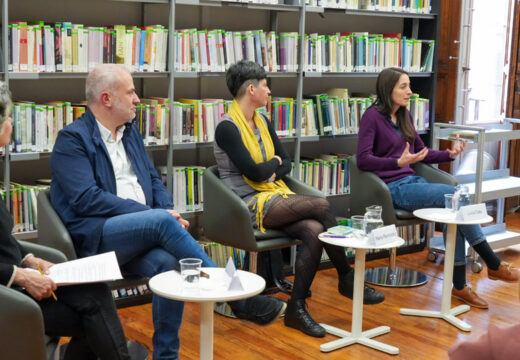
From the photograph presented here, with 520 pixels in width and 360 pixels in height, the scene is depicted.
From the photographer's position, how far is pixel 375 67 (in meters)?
5.09

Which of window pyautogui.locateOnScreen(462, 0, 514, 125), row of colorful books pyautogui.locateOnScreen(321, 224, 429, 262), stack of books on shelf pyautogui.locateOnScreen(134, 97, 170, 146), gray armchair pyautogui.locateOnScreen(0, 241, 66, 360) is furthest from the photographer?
window pyautogui.locateOnScreen(462, 0, 514, 125)

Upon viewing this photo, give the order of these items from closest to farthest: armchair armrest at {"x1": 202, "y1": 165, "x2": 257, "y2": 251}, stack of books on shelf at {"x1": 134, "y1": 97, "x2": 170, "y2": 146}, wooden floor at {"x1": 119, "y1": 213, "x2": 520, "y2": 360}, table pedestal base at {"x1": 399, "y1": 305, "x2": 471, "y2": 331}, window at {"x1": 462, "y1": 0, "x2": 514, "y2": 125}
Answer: wooden floor at {"x1": 119, "y1": 213, "x2": 520, "y2": 360}
armchair armrest at {"x1": 202, "y1": 165, "x2": 257, "y2": 251}
table pedestal base at {"x1": 399, "y1": 305, "x2": 471, "y2": 331}
stack of books on shelf at {"x1": 134, "y1": 97, "x2": 170, "y2": 146}
window at {"x1": 462, "y1": 0, "x2": 514, "y2": 125}

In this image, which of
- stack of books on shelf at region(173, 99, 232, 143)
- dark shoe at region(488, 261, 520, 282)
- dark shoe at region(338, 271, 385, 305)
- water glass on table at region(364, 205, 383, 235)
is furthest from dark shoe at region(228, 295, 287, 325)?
dark shoe at region(488, 261, 520, 282)

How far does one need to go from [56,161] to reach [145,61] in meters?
1.10

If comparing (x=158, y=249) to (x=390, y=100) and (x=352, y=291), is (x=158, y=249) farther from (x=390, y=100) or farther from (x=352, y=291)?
(x=390, y=100)

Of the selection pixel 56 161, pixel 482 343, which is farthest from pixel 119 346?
pixel 482 343

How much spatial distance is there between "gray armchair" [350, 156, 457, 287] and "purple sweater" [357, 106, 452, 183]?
8 cm

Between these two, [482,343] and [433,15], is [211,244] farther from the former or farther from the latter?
[482,343]

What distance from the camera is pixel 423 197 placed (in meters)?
4.35

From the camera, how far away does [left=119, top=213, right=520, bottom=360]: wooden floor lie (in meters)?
3.49

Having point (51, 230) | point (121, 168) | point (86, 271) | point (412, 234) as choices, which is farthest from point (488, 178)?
point (86, 271)

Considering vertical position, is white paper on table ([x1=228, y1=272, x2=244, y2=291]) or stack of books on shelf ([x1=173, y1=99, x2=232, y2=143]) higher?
stack of books on shelf ([x1=173, y1=99, x2=232, y2=143])

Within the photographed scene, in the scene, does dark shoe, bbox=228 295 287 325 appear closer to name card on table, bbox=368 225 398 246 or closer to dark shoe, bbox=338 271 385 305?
name card on table, bbox=368 225 398 246

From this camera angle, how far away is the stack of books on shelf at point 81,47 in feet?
11.6
